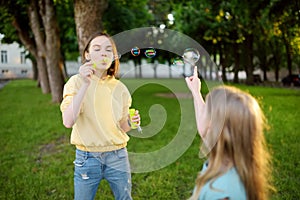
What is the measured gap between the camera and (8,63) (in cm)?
5866

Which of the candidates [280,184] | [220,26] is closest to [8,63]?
[220,26]

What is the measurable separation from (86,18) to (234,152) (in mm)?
7824

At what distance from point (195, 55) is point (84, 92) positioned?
1.46m

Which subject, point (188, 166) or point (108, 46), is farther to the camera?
point (188, 166)

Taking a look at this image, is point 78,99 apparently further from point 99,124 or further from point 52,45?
point 52,45

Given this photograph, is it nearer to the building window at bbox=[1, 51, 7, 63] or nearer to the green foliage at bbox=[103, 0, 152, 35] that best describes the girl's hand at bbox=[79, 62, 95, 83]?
the green foliage at bbox=[103, 0, 152, 35]

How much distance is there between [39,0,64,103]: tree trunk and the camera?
1470 cm

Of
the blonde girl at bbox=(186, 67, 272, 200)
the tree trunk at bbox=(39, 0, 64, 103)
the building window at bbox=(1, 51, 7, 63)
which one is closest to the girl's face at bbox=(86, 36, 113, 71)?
the blonde girl at bbox=(186, 67, 272, 200)

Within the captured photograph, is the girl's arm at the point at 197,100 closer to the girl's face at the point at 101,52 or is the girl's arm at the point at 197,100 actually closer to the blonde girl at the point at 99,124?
the blonde girl at the point at 99,124

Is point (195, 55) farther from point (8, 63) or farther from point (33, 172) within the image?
point (8, 63)

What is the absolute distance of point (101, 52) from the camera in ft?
8.84

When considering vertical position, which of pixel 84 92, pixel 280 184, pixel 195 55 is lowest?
pixel 280 184

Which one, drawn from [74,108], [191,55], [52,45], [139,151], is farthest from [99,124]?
[52,45]

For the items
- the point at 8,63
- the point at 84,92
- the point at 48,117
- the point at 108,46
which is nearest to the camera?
the point at 84,92
